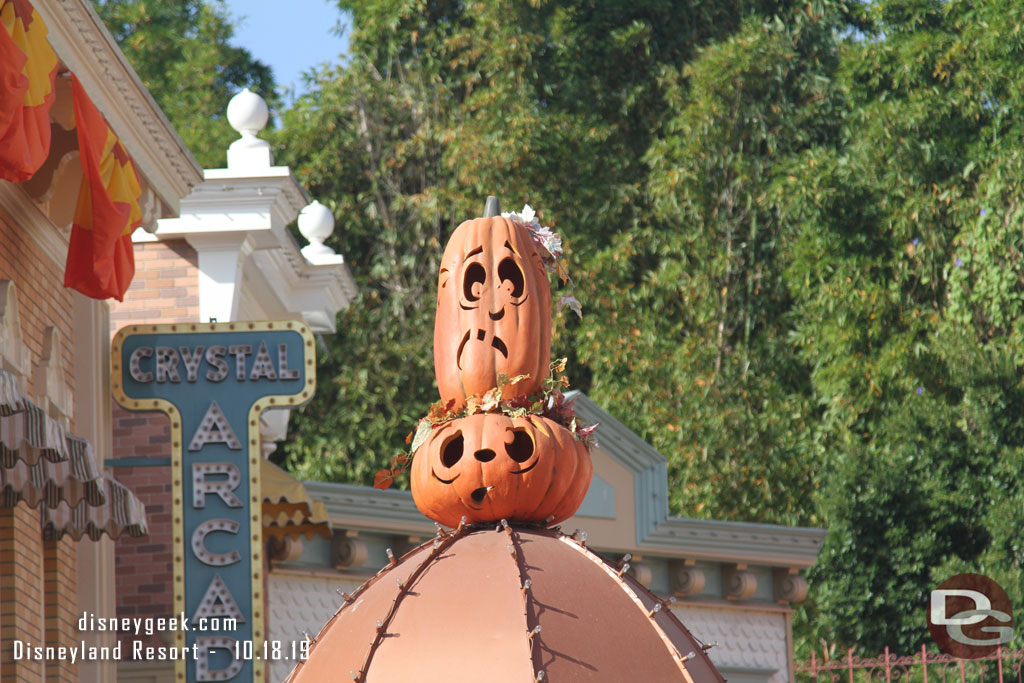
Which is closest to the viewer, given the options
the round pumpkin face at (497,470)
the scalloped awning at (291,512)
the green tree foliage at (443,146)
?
the round pumpkin face at (497,470)

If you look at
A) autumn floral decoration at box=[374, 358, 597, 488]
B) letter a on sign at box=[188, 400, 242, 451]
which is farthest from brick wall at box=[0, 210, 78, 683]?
autumn floral decoration at box=[374, 358, 597, 488]

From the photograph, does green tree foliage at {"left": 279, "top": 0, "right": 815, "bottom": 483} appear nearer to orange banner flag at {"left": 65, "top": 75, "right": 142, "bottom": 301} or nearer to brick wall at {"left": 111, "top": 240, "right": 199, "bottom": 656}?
brick wall at {"left": 111, "top": 240, "right": 199, "bottom": 656}

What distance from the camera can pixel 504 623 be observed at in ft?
15.4

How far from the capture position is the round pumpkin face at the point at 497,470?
16.6 feet

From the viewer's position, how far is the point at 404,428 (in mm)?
23984

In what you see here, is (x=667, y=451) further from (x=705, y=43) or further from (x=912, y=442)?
(x=705, y=43)

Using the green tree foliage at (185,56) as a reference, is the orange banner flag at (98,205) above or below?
below

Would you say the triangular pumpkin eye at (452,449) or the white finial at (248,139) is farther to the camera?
the white finial at (248,139)

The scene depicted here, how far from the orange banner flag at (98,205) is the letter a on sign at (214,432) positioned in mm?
1544

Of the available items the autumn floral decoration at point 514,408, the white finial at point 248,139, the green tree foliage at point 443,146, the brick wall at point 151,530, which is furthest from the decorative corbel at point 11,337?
the green tree foliage at point 443,146

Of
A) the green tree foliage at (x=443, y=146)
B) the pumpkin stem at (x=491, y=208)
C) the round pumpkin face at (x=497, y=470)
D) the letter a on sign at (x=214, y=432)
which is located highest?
the green tree foliage at (x=443, y=146)

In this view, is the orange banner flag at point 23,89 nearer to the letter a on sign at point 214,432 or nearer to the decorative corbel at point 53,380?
the decorative corbel at point 53,380

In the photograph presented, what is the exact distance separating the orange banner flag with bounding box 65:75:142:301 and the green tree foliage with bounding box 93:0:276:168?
17900 millimetres

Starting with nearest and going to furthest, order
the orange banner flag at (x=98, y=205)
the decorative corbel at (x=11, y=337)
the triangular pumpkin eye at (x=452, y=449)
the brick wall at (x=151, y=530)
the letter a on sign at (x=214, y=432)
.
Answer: the triangular pumpkin eye at (x=452, y=449)
the decorative corbel at (x=11, y=337)
the orange banner flag at (x=98, y=205)
the letter a on sign at (x=214, y=432)
the brick wall at (x=151, y=530)
